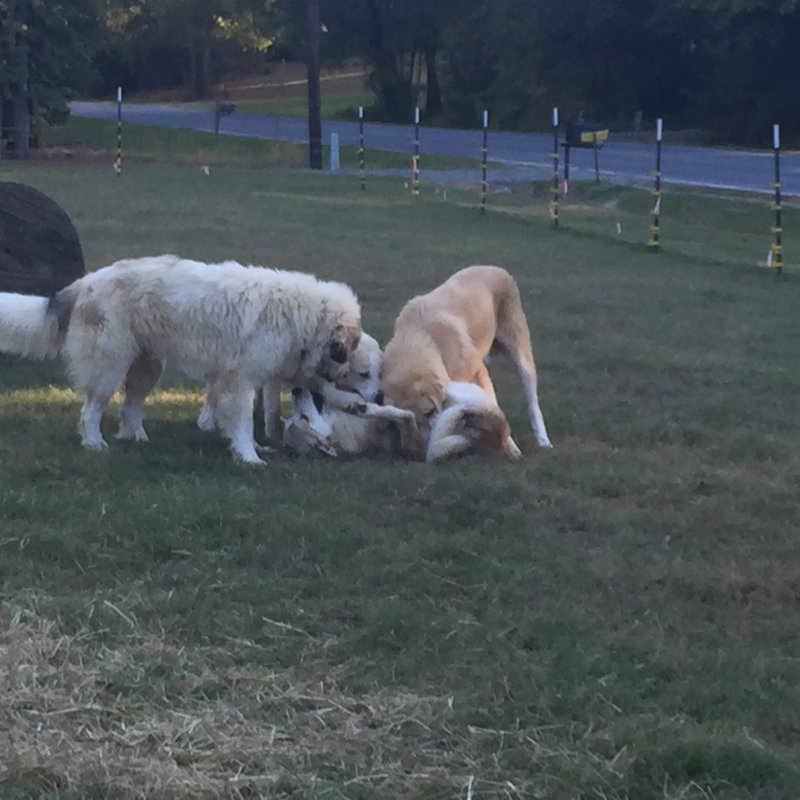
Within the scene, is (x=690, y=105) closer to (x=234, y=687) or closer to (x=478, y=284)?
(x=478, y=284)

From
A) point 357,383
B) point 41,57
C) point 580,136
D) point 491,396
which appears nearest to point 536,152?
point 580,136

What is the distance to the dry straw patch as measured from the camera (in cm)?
399

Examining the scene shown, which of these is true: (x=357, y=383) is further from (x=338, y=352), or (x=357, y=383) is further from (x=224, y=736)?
(x=224, y=736)

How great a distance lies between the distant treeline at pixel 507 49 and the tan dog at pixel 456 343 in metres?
26.2

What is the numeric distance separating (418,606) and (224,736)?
132 cm

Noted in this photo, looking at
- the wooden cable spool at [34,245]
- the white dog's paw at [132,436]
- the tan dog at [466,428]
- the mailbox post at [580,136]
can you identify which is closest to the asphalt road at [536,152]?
the mailbox post at [580,136]

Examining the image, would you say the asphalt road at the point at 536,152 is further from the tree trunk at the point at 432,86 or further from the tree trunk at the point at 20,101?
the tree trunk at the point at 20,101

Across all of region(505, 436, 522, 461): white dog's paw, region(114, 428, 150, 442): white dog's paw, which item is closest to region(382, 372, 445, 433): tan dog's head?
region(505, 436, 522, 461): white dog's paw

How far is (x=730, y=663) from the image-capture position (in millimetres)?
4898

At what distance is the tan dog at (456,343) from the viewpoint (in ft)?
25.8

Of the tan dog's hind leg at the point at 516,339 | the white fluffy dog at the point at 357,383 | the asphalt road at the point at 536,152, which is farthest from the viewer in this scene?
the asphalt road at the point at 536,152

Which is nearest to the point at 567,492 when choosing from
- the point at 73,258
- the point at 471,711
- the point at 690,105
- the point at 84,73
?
the point at 471,711

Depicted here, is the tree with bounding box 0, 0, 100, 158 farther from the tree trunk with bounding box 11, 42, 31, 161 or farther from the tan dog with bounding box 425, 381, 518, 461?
the tan dog with bounding box 425, 381, 518, 461

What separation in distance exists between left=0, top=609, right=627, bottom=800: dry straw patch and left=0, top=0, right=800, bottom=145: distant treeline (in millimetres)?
30468
